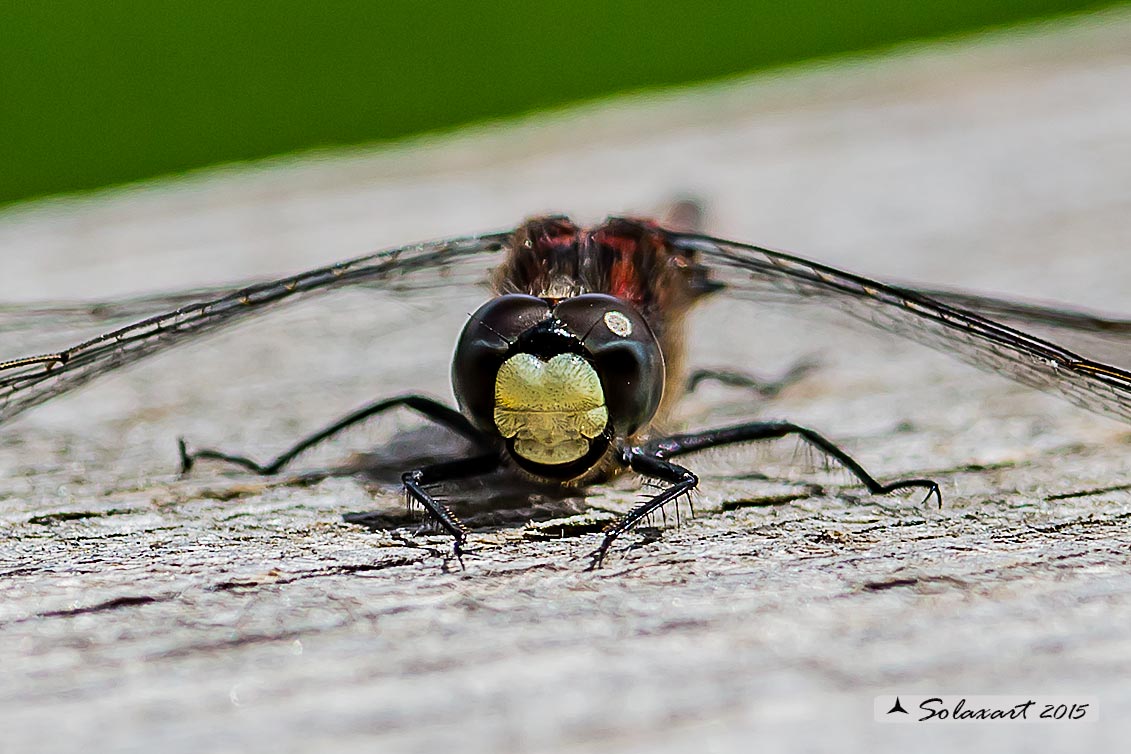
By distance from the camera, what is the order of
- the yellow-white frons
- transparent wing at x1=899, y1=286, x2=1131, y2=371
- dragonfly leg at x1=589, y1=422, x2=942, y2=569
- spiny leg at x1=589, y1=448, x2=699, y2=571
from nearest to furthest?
1. spiny leg at x1=589, y1=448, x2=699, y2=571
2. dragonfly leg at x1=589, y1=422, x2=942, y2=569
3. the yellow-white frons
4. transparent wing at x1=899, y1=286, x2=1131, y2=371

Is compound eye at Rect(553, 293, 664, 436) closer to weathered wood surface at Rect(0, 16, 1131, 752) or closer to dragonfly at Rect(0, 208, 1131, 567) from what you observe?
dragonfly at Rect(0, 208, 1131, 567)

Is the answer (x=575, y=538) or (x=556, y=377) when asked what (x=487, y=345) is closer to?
(x=556, y=377)

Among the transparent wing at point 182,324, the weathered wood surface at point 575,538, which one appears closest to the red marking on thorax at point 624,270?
the transparent wing at point 182,324

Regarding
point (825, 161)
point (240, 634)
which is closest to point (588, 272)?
point (240, 634)

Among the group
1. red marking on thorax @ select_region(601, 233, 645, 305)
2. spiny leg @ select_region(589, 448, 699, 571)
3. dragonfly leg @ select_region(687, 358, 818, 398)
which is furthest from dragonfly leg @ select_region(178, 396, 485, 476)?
dragonfly leg @ select_region(687, 358, 818, 398)

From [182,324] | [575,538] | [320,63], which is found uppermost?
[320,63]

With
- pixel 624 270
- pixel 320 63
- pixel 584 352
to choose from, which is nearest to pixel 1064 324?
pixel 624 270
